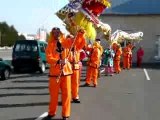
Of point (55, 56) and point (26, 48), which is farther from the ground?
point (26, 48)

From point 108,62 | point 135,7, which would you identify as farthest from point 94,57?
point 135,7

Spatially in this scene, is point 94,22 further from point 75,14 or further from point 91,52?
point 91,52

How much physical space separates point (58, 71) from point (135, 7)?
3477 cm

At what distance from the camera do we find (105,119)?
10656 mm

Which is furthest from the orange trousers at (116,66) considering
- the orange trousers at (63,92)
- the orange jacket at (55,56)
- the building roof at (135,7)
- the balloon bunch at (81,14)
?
the orange trousers at (63,92)

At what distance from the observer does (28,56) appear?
26.3 metres

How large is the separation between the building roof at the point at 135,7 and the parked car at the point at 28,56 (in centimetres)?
1749

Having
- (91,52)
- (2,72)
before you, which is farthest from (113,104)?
(2,72)

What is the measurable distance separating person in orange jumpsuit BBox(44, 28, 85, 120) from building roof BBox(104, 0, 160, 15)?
32638mm

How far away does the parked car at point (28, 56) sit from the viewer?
26.2 metres

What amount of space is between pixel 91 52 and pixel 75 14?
3362 mm

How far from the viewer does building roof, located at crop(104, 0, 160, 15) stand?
1705 inches

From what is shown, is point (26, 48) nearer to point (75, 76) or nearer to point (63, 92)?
point (75, 76)

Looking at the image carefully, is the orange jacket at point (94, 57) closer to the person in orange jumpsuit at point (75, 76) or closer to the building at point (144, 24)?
the person in orange jumpsuit at point (75, 76)
